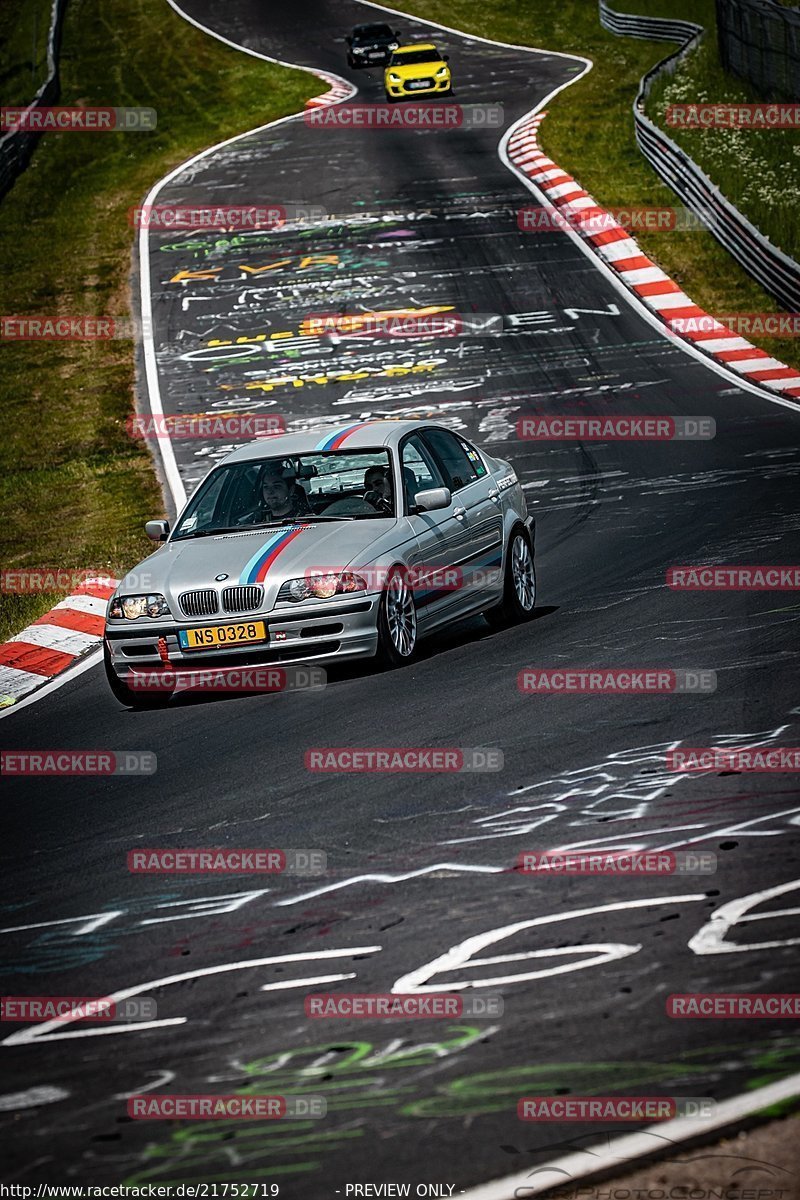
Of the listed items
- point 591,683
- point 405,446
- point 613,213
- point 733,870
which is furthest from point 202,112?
point 733,870

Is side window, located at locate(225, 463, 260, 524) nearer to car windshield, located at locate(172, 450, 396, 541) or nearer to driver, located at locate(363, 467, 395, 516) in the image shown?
car windshield, located at locate(172, 450, 396, 541)

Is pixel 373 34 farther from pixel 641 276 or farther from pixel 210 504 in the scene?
pixel 210 504

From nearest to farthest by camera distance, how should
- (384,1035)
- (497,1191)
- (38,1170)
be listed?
(497,1191)
(38,1170)
(384,1035)

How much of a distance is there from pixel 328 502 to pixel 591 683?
8.58 ft

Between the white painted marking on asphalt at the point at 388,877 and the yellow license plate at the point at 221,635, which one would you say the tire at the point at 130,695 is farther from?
the white painted marking on asphalt at the point at 388,877

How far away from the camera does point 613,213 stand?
28438 millimetres

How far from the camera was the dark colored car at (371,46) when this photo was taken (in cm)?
4653

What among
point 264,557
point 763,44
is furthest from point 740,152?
point 264,557

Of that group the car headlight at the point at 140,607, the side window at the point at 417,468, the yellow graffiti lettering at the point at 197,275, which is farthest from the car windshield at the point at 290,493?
the yellow graffiti lettering at the point at 197,275

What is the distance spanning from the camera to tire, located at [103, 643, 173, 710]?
9.73m

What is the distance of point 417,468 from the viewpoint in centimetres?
1073

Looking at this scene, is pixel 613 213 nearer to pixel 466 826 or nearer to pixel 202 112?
pixel 202 112

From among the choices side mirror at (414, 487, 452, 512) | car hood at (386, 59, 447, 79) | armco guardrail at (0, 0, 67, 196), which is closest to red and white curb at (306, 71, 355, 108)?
car hood at (386, 59, 447, 79)

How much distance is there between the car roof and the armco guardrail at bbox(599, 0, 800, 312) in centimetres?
1248
